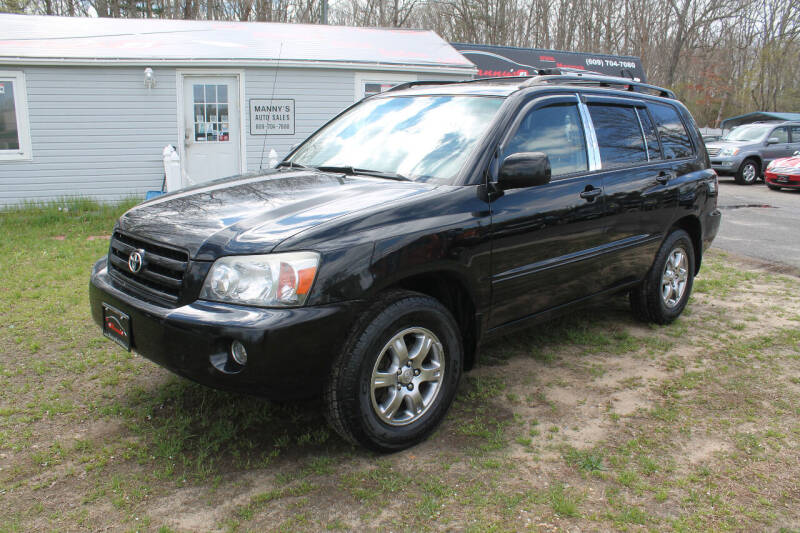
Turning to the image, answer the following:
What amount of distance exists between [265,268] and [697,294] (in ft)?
16.3

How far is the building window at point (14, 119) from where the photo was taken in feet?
35.4

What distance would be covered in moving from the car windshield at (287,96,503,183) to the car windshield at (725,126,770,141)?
1798 centimetres

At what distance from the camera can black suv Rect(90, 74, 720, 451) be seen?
108 inches

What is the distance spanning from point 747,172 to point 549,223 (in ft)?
56.2

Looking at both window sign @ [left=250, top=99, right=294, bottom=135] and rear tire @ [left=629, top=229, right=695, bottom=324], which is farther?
window sign @ [left=250, top=99, right=294, bottom=135]

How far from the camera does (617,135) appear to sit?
4469mm

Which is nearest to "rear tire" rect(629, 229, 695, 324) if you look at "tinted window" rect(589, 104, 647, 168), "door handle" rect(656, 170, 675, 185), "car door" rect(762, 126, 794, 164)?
"door handle" rect(656, 170, 675, 185)

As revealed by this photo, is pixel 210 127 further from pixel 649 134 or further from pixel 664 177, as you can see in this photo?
pixel 664 177

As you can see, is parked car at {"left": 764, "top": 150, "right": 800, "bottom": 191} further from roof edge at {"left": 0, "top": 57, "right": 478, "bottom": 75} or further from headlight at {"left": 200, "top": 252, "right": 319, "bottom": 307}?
headlight at {"left": 200, "top": 252, "right": 319, "bottom": 307}

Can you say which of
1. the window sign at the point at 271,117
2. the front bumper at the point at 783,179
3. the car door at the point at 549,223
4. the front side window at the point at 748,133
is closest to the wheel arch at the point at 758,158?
the front side window at the point at 748,133

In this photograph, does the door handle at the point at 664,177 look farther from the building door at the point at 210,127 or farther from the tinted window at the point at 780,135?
the tinted window at the point at 780,135

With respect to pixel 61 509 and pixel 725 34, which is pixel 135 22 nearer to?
pixel 61 509

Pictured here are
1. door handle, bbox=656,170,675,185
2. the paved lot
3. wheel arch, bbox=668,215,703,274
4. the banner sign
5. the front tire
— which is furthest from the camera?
the banner sign

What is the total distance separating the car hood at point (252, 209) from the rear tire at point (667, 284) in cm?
249
